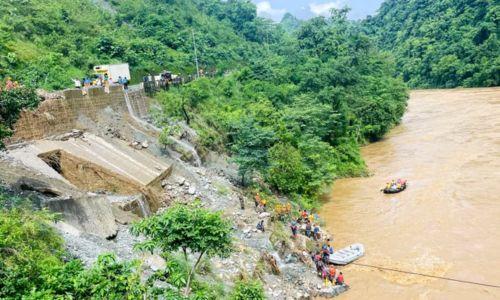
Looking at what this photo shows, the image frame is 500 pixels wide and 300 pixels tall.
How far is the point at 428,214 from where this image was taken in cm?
2472

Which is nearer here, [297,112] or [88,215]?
[88,215]

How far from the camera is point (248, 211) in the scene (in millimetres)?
22078

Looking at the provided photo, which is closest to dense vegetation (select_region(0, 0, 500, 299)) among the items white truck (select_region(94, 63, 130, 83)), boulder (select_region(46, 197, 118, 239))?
boulder (select_region(46, 197, 118, 239))

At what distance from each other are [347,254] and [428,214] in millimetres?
6503

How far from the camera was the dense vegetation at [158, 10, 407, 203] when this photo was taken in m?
27.4

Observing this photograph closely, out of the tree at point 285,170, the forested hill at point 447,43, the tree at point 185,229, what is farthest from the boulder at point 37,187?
the forested hill at point 447,43

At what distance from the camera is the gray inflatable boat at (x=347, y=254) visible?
20406 mm

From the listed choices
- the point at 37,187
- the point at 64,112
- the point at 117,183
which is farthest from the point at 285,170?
the point at 37,187

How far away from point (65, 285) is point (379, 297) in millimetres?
13374

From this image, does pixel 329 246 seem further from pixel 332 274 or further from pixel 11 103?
pixel 11 103

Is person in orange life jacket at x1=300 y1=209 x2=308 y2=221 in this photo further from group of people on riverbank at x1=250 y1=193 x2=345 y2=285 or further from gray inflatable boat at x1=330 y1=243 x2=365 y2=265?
gray inflatable boat at x1=330 y1=243 x2=365 y2=265

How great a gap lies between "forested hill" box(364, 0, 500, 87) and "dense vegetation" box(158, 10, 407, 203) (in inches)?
856

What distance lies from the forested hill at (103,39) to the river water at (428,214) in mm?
17183

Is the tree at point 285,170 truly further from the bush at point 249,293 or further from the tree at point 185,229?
the tree at point 185,229
